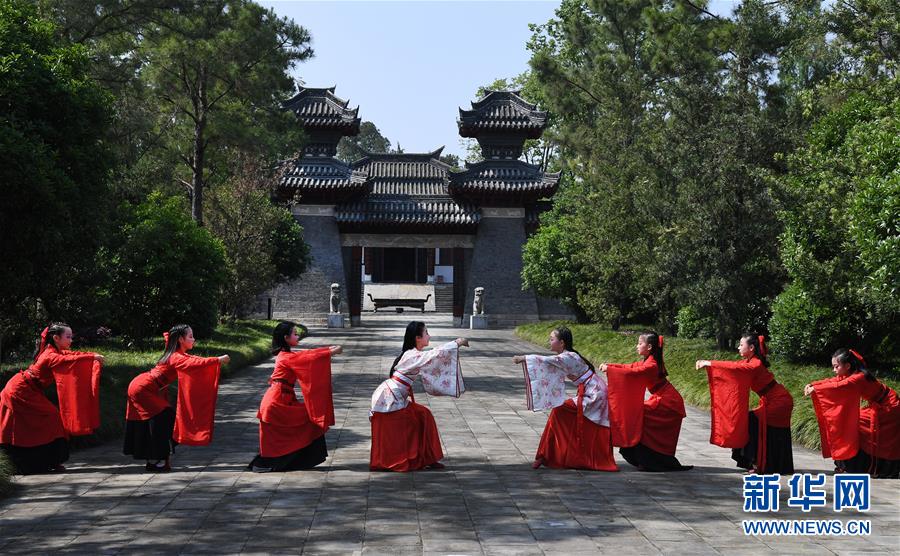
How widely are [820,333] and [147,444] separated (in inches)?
393

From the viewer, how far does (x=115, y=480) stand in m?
8.71

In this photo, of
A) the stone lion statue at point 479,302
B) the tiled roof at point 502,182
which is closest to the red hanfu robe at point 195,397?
the stone lion statue at point 479,302

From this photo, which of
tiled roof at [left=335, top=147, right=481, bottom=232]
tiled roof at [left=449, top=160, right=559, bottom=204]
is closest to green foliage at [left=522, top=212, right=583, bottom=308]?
tiled roof at [left=449, top=160, right=559, bottom=204]

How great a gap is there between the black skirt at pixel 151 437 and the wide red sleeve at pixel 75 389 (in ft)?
1.35

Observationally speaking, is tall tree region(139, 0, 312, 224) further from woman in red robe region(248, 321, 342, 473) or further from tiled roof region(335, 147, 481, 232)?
woman in red robe region(248, 321, 342, 473)

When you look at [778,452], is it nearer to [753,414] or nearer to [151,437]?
[753,414]

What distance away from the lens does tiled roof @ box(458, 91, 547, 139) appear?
126 ft

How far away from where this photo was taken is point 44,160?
10539 mm

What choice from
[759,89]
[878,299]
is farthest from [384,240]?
[878,299]

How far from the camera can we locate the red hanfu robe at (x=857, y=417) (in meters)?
8.88

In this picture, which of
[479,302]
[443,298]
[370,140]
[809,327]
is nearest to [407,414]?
[809,327]

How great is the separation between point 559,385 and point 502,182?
2898 cm

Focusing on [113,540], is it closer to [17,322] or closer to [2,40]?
[2,40]

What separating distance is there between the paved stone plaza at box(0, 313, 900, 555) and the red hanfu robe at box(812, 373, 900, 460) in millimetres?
359
